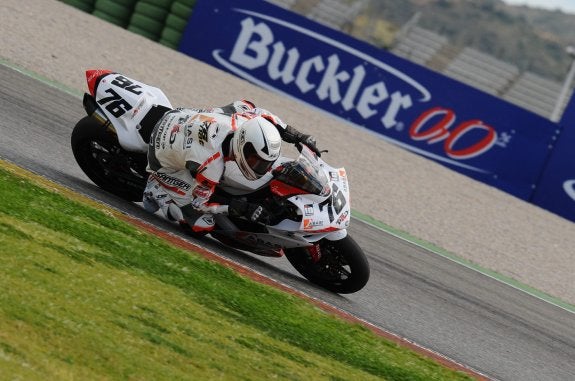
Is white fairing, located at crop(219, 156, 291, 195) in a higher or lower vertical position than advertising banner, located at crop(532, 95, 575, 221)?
lower

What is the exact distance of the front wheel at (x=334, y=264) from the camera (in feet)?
26.7

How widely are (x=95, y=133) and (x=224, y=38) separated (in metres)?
10.6

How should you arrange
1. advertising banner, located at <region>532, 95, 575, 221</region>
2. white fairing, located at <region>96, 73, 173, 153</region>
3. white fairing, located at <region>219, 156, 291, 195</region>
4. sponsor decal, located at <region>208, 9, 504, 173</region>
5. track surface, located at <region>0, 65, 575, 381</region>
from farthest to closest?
sponsor decal, located at <region>208, 9, 504, 173</region>
advertising banner, located at <region>532, 95, 575, 221</region>
white fairing, located at <region>96, 73, 173, 153</region>
track surface, located at <region>0, 65, 575, 381</region>
white fairing, located at <region>219, 156, 291, 195</region>

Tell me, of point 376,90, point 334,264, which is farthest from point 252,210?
point 376,90

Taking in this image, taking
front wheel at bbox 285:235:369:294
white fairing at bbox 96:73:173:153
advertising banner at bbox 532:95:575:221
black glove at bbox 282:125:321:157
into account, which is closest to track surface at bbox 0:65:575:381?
front wheel at bbox 285:235:369:294

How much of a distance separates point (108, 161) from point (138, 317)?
121 inches

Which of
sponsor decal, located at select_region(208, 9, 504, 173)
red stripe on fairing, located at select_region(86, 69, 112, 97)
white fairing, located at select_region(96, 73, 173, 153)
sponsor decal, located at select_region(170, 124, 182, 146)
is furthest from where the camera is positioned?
sponsor decal, located at select_region(208, 9, 504, 173)

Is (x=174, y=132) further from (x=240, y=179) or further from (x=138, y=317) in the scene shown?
(x=138, y=317)

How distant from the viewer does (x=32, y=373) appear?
458 centimetres

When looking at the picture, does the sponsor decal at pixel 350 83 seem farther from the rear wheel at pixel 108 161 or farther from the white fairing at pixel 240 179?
the white fairing at pixel 240 179

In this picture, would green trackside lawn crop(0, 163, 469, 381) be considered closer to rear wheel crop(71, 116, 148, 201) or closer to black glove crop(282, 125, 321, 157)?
rear wheel crop(71, 116, 148, 201)

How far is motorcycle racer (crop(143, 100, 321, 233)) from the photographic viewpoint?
7684mm

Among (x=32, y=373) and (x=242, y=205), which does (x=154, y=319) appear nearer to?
(x=32, y=373)

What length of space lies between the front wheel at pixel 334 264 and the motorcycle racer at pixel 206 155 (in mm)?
579
